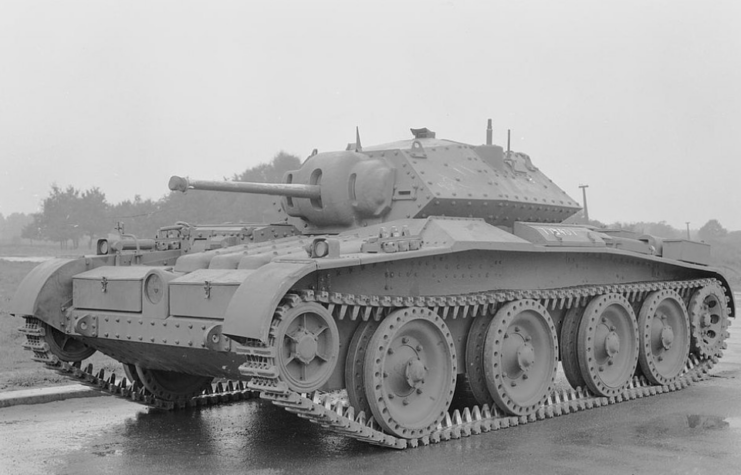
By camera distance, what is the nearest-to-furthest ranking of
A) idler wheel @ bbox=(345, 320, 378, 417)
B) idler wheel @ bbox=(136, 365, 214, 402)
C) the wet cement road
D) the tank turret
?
the wet cement road, idler wheel @ bbox=(345, 320, 378, 417), the tank turret, idler wheel @ bbox=(136, 365, 214, 402)

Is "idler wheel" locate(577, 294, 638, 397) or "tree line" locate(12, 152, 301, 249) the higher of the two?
"tree line" locate(12, 152, 301, 249)

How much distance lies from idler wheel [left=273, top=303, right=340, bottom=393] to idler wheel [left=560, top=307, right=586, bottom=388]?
15.3ft

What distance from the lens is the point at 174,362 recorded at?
10.0 m

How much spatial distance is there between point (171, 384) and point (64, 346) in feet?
4.95

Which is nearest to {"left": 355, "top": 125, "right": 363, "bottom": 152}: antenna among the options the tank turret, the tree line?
the tank turret

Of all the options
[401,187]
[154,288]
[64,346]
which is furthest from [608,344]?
[64,346]

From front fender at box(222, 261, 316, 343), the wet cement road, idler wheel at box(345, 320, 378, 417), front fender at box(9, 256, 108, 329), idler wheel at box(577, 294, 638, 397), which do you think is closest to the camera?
front fender at box(222, 261, 316, 343)

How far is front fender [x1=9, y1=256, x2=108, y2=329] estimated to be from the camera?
418 inches

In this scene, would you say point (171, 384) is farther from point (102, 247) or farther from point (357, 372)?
point (357, 372)

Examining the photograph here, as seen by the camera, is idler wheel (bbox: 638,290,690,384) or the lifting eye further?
idler wheel (bbox: 638,290,690,384)

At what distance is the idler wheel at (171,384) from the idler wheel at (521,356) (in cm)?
371

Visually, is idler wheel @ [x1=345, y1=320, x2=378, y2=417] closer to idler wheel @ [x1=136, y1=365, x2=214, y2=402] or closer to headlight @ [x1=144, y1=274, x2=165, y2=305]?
headlight @ [x1=144, y1=274, x2=165, y2=305]

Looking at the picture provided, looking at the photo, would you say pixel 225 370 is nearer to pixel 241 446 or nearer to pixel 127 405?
pixel 241 446

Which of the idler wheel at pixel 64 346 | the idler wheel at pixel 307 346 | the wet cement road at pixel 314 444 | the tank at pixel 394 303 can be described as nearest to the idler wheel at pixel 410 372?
the tank at pixel 394 303
